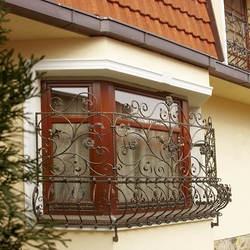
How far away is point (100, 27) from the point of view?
594 centimetres

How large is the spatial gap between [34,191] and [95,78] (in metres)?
1.39

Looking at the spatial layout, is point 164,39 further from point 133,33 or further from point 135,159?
point 135,159

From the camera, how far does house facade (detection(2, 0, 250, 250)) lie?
19.2 feet

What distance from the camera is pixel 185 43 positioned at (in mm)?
7277

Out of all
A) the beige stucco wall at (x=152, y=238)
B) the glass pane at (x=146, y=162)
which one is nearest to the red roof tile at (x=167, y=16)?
the glass pane at (x=146, y=162)

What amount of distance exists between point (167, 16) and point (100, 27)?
1.45 meters

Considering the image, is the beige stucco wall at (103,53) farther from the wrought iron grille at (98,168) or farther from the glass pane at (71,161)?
the glass pane at (71,161)

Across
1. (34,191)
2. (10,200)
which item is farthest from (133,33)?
(10,200)

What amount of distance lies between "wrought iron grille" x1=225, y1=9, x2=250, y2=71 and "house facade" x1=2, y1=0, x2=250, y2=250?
1478mm

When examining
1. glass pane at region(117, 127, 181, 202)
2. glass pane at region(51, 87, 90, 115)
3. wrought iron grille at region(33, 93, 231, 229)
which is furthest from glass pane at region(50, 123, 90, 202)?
glass pane at region(117, 127, 181, 202)

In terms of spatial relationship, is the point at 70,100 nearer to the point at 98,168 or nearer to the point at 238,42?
the point at 98,168

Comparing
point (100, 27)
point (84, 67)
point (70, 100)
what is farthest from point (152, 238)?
point (100, 27)

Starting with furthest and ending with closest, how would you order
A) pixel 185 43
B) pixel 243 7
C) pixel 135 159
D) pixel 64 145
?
pixel 243 7, pixel 185 43, pixel 135 159, pixel 64 145

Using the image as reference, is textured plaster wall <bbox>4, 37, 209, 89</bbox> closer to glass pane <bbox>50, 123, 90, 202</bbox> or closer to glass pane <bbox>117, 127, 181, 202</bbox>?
glass pane <bbox>50, 123, 90, 202</bbox>
